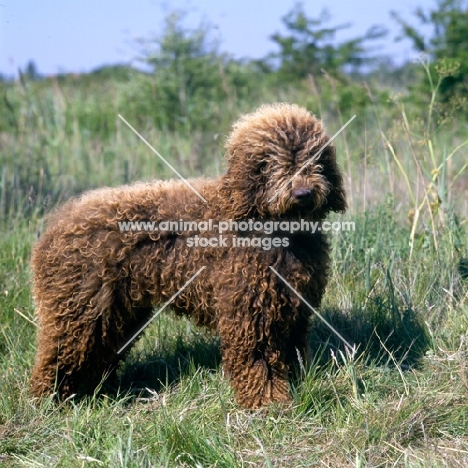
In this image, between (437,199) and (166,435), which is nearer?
(166,435)

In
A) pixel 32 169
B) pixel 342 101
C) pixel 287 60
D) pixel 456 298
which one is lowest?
pixel 456 298

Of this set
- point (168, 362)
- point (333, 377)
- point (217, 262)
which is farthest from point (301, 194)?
point (168, 362)

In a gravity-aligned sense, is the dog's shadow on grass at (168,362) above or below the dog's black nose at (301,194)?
below

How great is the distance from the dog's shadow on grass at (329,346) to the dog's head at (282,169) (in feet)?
3.41

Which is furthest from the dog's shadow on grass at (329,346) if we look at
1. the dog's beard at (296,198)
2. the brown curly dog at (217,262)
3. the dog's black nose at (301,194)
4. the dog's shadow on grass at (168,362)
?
the dog's black nose at (301,194)

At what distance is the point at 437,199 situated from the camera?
537 cm

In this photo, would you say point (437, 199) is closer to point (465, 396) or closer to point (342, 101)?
point (465, 396)

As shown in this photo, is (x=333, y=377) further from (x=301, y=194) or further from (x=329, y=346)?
(x=301, y=194)

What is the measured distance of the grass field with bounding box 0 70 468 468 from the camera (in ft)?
11.6

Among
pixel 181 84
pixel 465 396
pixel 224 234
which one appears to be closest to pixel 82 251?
pixel 224 234

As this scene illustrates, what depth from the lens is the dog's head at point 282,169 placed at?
3.66 metres

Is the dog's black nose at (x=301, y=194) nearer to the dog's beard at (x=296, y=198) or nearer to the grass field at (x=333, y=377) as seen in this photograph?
the dog's beard at (x=296, y=198)

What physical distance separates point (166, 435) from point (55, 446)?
2.11 feet

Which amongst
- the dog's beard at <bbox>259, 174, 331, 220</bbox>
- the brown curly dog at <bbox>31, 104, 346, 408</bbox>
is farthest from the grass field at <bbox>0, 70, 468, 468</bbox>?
the dog's beard at <bbox>259, 174, 331, 220</bbox>
